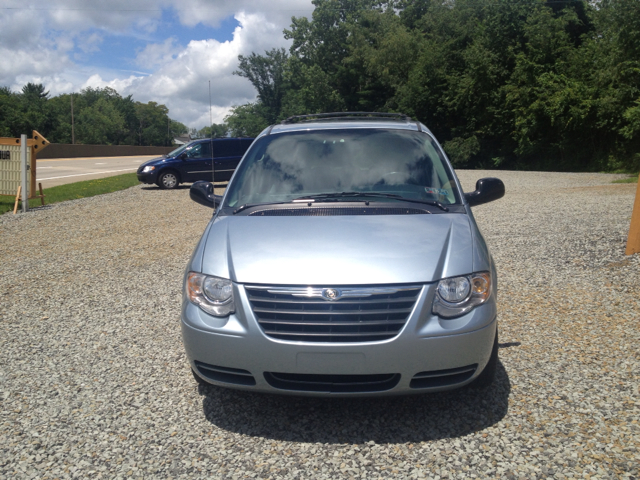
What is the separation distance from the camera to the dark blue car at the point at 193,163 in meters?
19.6

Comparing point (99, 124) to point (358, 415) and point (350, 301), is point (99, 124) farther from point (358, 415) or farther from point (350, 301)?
point (350, 301)

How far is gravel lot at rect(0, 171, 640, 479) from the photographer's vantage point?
2732 millimetres

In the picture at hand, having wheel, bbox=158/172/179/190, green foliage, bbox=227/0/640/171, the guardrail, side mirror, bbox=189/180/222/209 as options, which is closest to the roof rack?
side mirror, bbox=189/180/222/209

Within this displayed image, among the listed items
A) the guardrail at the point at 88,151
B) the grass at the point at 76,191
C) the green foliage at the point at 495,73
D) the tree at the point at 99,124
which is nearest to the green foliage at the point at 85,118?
the tree at the point at 99,124

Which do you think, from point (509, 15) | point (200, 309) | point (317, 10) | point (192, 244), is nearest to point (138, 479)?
point (200, 309)

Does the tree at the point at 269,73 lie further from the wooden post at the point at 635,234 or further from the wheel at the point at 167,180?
the wooden post at the point at 635,234

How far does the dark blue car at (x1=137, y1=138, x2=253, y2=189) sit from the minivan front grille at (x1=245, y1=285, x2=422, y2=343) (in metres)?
16.9

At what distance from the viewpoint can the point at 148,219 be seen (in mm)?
12180

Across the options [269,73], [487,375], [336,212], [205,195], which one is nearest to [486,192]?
[336,212]

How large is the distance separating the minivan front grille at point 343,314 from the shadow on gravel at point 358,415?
64cm

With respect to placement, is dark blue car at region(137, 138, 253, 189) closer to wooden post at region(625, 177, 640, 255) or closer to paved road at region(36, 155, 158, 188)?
paved road at region(36, 155, 158, 188)

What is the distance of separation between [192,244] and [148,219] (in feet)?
12.1

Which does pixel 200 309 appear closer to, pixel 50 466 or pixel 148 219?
pixel 50 466

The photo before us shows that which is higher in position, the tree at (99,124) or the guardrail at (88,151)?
the tree at (99,124)
